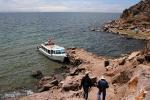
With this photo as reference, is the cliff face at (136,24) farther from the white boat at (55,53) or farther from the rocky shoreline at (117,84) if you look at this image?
the rocky shoreline at (117,84)

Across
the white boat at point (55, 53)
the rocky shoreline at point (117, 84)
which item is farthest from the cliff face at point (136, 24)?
the rocky shoreline at point (117, 84)

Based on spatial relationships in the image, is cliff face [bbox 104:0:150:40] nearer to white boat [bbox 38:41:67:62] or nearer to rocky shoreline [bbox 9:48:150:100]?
white boat [bbox 38:41:67:62]

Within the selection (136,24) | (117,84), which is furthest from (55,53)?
(136,24)

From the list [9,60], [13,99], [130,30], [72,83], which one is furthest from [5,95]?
[130,30]

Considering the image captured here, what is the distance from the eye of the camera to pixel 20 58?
180ft

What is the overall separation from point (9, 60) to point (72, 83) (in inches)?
1015

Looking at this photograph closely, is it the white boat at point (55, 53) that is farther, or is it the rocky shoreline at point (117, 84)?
the white boat at point (55, 53)

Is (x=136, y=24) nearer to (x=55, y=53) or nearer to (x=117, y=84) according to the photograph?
(x=55, y=53)

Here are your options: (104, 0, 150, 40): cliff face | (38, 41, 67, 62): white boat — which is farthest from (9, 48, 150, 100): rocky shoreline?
(104, 0, 150, 40): cliff face

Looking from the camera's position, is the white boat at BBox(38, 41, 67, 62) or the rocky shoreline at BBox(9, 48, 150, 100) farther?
the white boat at BBox(38, 41, 67, 62)

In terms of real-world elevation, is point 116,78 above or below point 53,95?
above

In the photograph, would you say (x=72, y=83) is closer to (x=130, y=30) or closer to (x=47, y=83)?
(x=47, y=83)

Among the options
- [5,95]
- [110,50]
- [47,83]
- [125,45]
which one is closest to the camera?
[5,95]

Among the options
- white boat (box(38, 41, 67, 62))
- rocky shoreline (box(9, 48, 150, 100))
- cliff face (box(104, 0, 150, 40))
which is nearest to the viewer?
rocky shoreline (box(9, 48, 150, 100))
